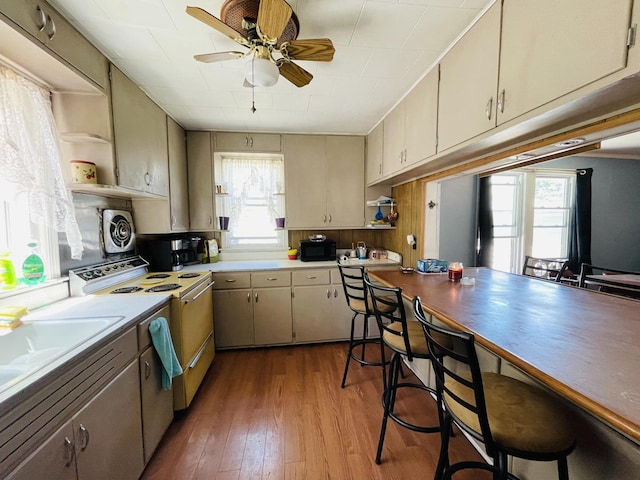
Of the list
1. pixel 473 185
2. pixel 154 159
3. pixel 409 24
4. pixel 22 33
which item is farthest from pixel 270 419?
pixel 473 185

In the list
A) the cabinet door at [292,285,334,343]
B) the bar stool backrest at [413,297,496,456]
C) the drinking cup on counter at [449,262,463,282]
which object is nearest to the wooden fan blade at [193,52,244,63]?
the bar stool backrest at [413,297,496,456]

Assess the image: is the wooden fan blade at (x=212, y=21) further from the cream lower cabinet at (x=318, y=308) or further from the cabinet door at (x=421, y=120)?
the cream lower cabinet at (x=318, y=308)

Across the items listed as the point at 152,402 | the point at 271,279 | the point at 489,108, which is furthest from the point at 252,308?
the point at 489,108

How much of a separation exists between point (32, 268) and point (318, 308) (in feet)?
7.23

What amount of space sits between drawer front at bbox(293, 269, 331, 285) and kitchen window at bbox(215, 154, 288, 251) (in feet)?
2.08

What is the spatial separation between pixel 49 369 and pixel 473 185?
386 centimetres

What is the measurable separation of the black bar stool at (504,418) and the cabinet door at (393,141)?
1625 millimetres

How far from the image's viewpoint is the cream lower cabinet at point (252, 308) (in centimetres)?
267

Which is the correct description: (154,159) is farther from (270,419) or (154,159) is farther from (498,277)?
(498,277)

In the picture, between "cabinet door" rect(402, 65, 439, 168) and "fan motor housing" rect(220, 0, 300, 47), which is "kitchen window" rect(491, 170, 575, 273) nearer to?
"cabinet door" rect(402, 65, 439, 168)

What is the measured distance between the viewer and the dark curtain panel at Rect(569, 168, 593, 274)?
189 cm

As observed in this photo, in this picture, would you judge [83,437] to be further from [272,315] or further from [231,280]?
[272,315]

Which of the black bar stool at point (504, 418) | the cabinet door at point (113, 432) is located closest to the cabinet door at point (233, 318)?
the cabinet door at point (113, 432)

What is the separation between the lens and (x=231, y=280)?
2670mm
